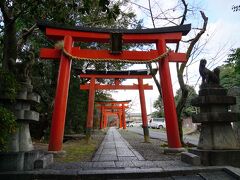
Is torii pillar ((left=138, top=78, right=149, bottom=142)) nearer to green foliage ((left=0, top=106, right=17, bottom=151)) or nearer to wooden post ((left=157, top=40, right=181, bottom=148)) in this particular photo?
wooden post ((left=157, top=40, right=181, bottom=148))

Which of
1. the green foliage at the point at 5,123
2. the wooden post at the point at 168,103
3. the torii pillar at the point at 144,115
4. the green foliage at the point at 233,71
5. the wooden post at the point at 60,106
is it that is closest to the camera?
the green foliage at the point at 5,123

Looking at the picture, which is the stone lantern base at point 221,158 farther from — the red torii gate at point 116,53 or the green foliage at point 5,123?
the green foliage at point 5,123

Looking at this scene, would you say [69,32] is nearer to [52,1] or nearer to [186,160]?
[52,1]

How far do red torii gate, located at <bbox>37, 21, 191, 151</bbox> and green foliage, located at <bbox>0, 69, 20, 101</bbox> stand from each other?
2.87m

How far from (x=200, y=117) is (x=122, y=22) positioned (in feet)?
36.9

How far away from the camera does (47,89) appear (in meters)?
16.2

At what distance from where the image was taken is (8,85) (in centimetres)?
562

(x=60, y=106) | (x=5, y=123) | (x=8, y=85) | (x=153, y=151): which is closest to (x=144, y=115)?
(x=153, y=151)

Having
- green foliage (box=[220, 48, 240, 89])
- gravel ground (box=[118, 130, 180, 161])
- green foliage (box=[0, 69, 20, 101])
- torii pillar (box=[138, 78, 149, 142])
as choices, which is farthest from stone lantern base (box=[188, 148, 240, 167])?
torii pillar (box=[138, 78, 149, 142])

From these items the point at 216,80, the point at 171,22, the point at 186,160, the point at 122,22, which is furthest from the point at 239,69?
the point at 122,22

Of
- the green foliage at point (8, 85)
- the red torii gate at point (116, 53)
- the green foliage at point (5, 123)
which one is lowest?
the green foliage at point (5, 123)

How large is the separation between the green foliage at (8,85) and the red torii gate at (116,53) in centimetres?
287

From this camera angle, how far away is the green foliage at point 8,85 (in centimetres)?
553

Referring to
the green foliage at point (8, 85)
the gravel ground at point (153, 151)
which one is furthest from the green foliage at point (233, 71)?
the green foliage at point (8, 85)
